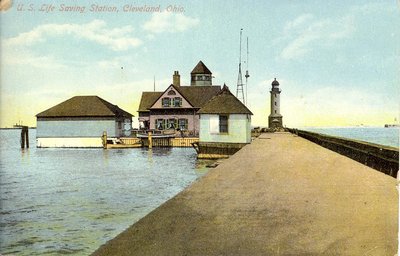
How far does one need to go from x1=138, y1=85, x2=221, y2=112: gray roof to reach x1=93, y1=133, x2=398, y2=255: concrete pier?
46623 mm

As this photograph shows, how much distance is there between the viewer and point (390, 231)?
17.1 feet

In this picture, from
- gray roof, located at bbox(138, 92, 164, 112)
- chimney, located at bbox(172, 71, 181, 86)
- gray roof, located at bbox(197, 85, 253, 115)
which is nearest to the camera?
gray roof, located at bbox(197, 85, 253, 115)

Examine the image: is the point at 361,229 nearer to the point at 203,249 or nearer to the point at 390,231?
the point at 390,231

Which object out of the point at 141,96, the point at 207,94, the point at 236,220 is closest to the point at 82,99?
the point at 141,96

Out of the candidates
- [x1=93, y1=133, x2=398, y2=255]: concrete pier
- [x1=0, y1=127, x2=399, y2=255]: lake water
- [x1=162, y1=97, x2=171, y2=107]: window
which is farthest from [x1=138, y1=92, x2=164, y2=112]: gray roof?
[x1=93, y1=133, x2=398, y2=255]: concrete pier

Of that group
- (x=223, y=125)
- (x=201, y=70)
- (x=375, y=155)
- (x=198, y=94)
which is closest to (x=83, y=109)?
(x=198, y=94)

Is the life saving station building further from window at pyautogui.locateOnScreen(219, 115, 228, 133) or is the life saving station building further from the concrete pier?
the concrete pier

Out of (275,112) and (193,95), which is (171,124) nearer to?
(193,95)

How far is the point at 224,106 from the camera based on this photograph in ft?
98.2

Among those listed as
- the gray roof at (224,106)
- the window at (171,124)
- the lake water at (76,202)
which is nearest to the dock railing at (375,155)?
the lake water at (76,202)

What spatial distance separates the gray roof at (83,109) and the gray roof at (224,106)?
2471cm

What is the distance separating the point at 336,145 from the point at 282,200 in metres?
14.6

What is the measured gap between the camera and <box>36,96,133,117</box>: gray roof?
51906mm

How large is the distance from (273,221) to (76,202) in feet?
37.6
